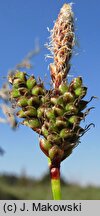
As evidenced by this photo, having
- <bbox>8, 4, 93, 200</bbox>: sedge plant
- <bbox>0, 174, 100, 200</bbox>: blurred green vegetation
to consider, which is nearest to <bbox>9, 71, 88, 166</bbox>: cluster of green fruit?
<bbox>8, 4, 93, 200</bbox>: sedge plant

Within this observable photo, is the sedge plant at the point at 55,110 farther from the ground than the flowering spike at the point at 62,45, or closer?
closer

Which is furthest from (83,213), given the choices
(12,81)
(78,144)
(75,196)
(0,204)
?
(75,196)

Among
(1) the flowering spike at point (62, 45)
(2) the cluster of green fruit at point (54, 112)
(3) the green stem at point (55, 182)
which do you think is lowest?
(3) the green stem at point (55, 182)

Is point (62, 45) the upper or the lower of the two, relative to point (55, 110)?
upper

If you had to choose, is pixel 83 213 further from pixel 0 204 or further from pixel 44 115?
pixel 44 115

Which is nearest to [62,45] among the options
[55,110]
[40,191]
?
[55,110]

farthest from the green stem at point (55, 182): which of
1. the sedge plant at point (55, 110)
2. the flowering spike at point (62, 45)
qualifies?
the flowering spike at point (62, 45)

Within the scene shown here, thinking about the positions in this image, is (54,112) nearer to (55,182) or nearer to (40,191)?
(55,182)

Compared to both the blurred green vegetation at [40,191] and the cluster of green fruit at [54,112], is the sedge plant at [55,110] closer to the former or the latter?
the cluster of green fruit at [54,112]
